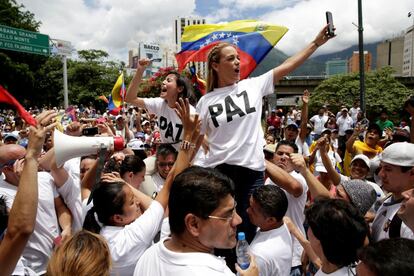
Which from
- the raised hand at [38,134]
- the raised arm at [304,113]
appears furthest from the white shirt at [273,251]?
the raised arm at [304,113]

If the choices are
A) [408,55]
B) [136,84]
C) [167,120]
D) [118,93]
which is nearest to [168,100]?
[167,120]

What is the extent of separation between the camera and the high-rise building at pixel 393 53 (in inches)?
4090

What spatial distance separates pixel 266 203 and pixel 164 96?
182 cm

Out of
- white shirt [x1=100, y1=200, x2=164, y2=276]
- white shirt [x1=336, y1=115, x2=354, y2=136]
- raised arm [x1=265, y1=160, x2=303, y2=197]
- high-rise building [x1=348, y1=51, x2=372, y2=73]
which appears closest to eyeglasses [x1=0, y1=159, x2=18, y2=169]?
white shirt [x1=100, y1=200, x2=164, y2=276]

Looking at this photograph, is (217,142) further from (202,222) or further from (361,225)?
(202,222)

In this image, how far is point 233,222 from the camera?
1588 millimetres

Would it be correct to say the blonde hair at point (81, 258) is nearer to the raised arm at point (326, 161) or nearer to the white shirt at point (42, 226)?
the white shirt at point (42, 226)

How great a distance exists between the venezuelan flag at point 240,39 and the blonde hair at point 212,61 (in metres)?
1.56

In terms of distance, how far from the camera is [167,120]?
13.1 feet

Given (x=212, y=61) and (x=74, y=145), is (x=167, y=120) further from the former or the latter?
(x=74, y=145)

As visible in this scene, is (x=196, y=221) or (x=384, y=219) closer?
(x=196, y=221)

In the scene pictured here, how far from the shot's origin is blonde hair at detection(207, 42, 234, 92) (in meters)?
3.01

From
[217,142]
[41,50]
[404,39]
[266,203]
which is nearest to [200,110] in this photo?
[217,142]

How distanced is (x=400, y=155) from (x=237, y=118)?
1189 mm
